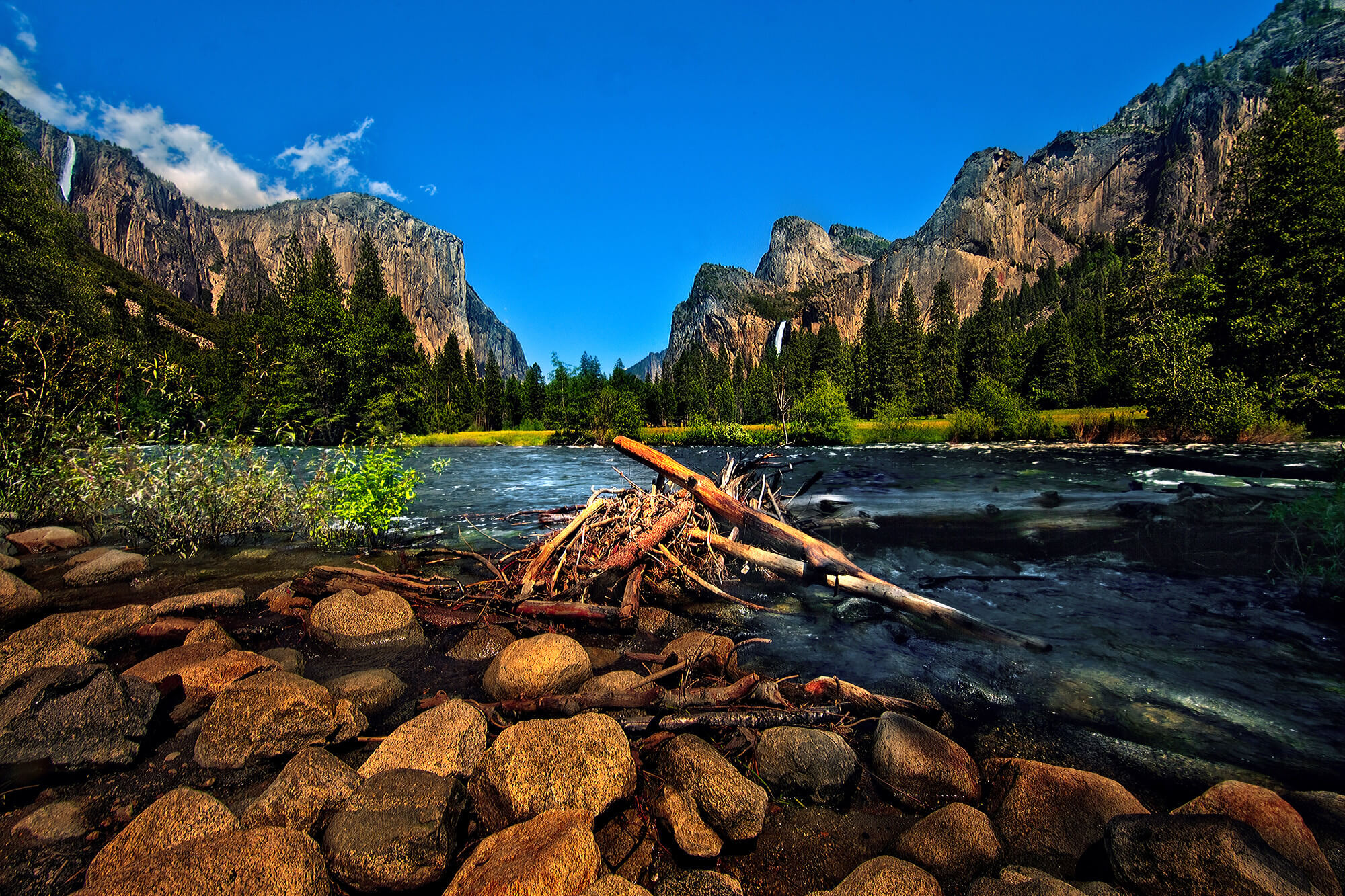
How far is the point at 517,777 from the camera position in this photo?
3184mm

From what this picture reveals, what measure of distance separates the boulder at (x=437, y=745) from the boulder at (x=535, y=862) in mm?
842

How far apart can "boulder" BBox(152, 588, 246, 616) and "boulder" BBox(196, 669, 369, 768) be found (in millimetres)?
3594

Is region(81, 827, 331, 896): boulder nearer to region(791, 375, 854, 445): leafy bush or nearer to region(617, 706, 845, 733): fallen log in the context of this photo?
region(617, 706, 845, 733): fallen log

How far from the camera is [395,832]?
2717 mm

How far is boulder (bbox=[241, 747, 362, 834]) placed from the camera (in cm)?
302

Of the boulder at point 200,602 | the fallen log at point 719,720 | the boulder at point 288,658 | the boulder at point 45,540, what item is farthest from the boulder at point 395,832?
the boulder at point 45,540

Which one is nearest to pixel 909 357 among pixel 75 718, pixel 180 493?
pixel 180 493

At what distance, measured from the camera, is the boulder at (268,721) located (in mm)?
3695

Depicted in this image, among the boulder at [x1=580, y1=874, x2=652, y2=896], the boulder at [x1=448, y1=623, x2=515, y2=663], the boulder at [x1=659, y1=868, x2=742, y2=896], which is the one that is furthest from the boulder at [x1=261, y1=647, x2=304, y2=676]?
the boulder at [x1=659, y1=868, x2=742, y2=896]

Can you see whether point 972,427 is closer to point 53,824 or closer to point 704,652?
point 704,652

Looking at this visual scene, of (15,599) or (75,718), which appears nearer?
(75,718)

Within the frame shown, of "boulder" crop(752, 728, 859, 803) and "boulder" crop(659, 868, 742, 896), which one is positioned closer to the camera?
"boulder" crop(659, 868, 742, 896)

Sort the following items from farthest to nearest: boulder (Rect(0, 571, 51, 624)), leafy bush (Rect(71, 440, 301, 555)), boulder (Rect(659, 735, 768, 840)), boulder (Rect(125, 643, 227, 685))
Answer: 1. leafy bush (Rect(71, 440, 301, 555))
2. boulder (Rect(0, 571, 51, 624))
3. boulder (Rect(125, 643, 227, 685))
4. boulder (Rect(659, 735, 768, 840))

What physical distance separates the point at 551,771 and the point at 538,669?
1.52 m
